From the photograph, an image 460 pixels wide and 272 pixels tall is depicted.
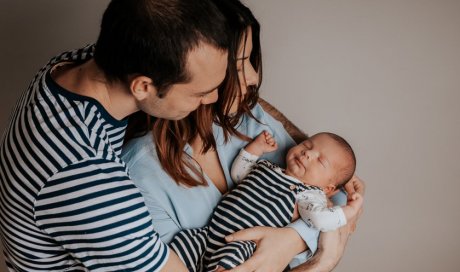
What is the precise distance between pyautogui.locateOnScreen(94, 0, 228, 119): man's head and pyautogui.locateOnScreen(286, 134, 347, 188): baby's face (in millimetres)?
551

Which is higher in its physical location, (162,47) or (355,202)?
(162,47)

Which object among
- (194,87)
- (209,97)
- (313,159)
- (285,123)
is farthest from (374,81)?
(194,87)

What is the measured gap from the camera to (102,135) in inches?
42.9

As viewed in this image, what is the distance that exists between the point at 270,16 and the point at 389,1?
1.31 feet

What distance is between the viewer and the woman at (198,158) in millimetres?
1402

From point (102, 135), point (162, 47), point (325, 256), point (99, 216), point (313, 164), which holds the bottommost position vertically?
point (325, 256)

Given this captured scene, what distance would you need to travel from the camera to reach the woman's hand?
4.54 feet

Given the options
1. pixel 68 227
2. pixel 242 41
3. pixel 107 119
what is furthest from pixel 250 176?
pixel 68 227

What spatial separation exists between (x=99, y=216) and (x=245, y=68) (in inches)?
23.9

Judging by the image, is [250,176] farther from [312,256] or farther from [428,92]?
[428,92]

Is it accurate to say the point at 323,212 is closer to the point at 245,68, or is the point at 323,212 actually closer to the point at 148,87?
the point at 245,68

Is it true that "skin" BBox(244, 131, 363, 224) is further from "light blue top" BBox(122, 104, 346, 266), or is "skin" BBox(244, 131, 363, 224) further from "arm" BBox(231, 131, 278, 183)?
"light blue top" BBox(122, 104, 346, 266)

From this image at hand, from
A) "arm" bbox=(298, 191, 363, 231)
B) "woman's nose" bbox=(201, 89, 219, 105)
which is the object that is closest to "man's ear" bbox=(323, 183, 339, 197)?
"arm" bbox=(298, 191, 363, 231)

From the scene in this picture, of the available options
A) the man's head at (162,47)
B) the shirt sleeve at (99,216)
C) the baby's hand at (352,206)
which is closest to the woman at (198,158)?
the baby's hand at (352,206)
